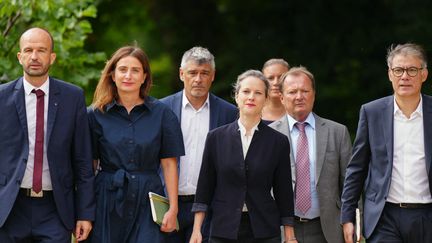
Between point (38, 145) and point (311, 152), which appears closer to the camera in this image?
point (38, 145)

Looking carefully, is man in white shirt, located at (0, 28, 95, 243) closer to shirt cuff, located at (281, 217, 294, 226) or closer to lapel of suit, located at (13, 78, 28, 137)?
lapel of suit, located at (13, 78, 28, 137)

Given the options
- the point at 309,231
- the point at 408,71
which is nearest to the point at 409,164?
the point at 408,71

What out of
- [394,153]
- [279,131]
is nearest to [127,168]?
[279,131]

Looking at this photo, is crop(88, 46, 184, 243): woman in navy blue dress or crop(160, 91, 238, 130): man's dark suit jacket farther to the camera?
crop(160, 91, 238, 130): man's dark suit jacket

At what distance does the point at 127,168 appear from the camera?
7.12m

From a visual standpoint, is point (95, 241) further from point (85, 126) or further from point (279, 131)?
point (279, 131)

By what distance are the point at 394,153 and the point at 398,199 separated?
1.03 ft

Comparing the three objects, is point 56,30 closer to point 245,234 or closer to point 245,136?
point 245,136

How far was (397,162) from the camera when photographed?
22.5 ft

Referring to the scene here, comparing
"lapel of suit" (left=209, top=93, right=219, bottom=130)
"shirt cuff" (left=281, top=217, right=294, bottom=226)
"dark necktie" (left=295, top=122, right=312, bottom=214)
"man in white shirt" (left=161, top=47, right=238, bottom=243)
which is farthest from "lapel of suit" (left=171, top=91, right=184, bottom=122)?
"shirt cuff" (left=281, top=217, right=294, bottom=226)

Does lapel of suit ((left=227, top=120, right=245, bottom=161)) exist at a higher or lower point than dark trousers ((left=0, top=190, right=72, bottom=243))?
higher

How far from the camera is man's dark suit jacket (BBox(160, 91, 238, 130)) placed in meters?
7.85

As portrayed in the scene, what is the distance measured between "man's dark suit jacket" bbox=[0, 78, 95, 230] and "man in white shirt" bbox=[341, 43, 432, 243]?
184 cm

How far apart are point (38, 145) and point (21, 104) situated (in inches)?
12.1
